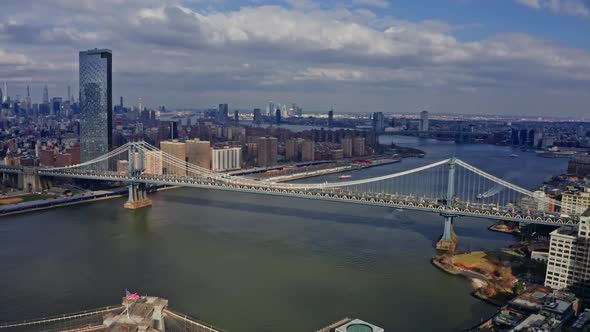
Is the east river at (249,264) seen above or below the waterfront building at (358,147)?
below

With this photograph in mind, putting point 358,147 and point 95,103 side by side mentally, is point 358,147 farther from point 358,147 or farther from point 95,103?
point 95,103

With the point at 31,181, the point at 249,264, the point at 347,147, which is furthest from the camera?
the point at 347,147

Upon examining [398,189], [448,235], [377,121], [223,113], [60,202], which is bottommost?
[60,202]

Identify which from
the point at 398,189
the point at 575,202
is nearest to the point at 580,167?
the point at 398,189

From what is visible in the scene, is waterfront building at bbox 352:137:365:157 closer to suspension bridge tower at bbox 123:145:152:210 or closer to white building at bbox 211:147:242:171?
white building at bbox 211:147:242:171

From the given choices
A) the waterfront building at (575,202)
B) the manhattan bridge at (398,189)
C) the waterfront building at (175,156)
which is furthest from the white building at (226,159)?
the waterfront building at (575,202)

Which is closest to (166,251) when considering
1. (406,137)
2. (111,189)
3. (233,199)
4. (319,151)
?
(233,199)

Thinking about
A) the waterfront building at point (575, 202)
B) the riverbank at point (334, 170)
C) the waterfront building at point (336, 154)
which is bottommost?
the riverbank at point (334, 170)

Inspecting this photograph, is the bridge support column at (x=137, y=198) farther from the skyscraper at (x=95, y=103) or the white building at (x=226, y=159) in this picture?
the white building at (x=226, y=159)
